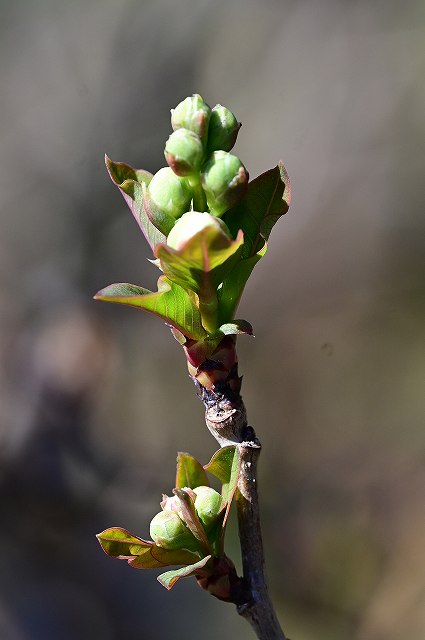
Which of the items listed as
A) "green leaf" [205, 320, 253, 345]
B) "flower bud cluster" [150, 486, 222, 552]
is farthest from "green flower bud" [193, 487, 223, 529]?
"green leaf" [205, 320, 253, 345]

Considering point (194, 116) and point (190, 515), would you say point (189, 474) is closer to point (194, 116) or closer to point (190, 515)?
point (190, 515)

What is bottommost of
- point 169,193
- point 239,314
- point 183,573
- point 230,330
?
point 183,573

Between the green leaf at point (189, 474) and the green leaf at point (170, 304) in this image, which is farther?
the green leaf at point (189, 474)

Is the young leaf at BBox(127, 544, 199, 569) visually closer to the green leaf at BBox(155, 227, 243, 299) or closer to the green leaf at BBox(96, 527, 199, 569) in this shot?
the green leaf at BBox(96, 527, 199, 569)

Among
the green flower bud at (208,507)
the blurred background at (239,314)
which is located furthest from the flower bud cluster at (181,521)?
the blurred background at (239,314)

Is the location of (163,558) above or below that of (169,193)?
below

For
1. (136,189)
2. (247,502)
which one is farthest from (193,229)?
(247,502)

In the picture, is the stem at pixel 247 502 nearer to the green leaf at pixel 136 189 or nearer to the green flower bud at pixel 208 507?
the green flower bud at pixel 208 507
